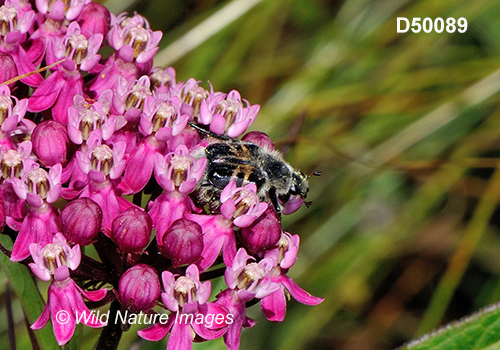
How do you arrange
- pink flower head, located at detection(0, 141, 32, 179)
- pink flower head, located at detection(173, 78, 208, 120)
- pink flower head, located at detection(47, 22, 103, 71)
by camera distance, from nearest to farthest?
pink flower head, located at detection(0, 141, 32, 179) < pink flower head, located at detection(47, 22, 103, 71) < pink flower head, located at detection(173, 78, 208, 120)

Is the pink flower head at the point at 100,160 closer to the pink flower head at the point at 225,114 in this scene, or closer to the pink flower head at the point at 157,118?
the pink flower head at the point at 157,118

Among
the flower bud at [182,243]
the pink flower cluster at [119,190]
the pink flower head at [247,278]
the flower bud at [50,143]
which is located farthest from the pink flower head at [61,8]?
the pink flower head at [247,278]

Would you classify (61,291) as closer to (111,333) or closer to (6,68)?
(111,333)

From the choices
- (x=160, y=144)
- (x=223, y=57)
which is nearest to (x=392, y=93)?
(x=223, y=57)

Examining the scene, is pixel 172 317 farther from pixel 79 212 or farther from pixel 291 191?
pixel 291 191

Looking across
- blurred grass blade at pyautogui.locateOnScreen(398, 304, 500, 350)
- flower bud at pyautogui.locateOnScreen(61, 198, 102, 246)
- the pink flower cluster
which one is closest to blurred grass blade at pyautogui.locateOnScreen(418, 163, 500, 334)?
blurred grass blade at pyautogui.locateOnScreen(398, 304, 500, 350)

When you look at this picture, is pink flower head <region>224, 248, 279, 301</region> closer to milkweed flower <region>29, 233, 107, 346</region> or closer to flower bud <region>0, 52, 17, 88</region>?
milkweed flower <region>29, 233, 107, 346</region>
